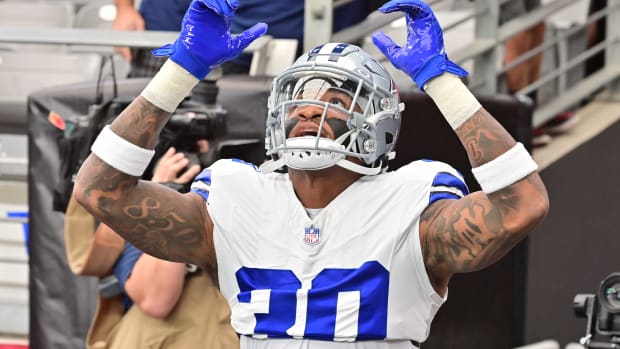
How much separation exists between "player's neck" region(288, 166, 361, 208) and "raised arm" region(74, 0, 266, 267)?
1.00ft

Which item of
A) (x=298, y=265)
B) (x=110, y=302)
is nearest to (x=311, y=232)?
(x=298, y=265)

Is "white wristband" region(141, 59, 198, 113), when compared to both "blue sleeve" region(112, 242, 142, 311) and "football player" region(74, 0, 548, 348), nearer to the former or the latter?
"football player" region(74, 0, 548, 348)

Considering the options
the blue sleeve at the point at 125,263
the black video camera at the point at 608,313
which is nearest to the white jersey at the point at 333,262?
the black video camera at the point at 608,313

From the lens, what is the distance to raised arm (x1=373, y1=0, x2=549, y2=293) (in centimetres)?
334

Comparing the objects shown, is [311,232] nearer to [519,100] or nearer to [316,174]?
[316,174]

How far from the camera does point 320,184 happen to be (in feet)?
12.0

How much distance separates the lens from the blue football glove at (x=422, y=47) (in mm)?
3432

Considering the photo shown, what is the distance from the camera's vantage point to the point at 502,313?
222 inches

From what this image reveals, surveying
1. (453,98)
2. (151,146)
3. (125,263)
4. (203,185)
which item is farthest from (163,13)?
(453,98)

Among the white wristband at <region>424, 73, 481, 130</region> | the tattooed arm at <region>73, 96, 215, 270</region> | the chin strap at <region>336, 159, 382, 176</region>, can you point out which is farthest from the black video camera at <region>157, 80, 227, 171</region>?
the white wristband at <region>424, 73, 481, 130</region>

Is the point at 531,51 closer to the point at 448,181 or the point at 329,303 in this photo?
the point at 448,181

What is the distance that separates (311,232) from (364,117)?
31 cm

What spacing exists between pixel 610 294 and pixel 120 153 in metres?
1.43

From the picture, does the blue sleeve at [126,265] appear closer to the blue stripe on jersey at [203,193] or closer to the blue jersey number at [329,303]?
A: the blue stripe on jersey at [203,193]
